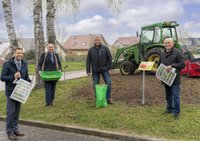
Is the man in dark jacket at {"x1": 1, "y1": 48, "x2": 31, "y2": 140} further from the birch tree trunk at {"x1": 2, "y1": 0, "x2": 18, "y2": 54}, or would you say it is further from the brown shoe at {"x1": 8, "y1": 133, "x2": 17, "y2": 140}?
the birch tree trunk at {"x1": 2, "y1": 0, "x2": 18, "y2": 54}

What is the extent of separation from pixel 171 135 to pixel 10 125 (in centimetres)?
350

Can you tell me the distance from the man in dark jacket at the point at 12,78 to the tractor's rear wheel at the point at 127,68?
11.0 metres

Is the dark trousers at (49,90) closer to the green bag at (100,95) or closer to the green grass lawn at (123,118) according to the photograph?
the green grass lawn at (123,118)

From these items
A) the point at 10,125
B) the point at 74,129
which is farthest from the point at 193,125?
the point at 10,125

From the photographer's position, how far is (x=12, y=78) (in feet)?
24.7

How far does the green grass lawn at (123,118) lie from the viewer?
7465 millimetres

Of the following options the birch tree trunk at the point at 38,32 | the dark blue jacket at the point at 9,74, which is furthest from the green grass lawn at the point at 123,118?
the birch tree trunk at the point at 38,32

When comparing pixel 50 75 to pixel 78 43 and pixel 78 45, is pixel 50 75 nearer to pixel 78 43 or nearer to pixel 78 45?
pixel 78 45

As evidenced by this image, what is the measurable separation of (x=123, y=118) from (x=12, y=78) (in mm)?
2818

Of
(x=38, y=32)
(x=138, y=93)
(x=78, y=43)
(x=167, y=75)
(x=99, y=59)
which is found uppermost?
(x=38, y=32)

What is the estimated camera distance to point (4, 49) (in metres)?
83.7

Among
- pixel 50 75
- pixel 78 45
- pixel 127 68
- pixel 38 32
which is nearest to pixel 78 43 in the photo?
pixel 78 45

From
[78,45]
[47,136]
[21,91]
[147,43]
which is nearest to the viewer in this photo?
[21,91]

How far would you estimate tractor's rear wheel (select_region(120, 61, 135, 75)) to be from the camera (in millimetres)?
18453
